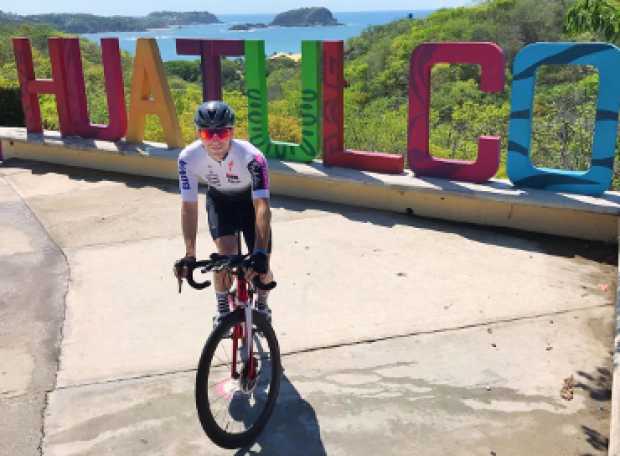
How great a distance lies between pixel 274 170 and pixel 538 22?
4073 cm

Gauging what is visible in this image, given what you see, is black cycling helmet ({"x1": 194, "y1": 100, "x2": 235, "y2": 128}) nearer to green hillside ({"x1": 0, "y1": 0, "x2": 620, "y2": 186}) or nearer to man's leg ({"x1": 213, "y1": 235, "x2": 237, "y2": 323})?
man's leg ({"x1": 213, "y1": 235, "x2": 237, "y2": 323})

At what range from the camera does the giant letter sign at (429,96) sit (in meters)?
7.40

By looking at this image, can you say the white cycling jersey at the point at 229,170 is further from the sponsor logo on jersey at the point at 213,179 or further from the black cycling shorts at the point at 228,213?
the black cycling shorts at the point at 228,213

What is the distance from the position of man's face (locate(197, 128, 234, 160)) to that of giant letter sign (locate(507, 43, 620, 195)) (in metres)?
4.38

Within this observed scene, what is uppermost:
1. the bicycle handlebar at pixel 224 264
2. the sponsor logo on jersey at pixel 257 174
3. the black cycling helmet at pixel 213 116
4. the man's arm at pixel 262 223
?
the black cycling helmet at pixel 213 116

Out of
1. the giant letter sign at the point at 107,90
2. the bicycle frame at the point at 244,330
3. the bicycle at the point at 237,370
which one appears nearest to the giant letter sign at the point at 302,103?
the giant letter sign at the point at 107,90

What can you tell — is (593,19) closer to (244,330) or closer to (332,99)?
(332,99)

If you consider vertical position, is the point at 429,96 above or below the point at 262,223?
above

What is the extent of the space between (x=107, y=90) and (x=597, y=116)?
6.90 m

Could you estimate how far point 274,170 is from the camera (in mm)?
8969

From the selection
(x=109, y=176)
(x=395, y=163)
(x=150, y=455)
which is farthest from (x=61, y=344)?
(x=109, y=176)

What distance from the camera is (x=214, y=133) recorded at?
3986mm

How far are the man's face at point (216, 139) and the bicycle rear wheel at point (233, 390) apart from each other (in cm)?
98

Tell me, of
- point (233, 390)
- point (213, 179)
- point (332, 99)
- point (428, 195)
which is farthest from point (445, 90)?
point (233, 390)
